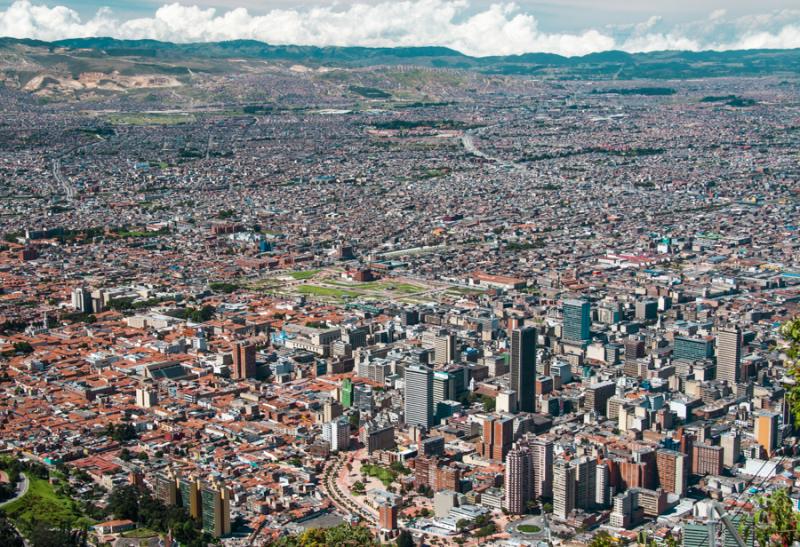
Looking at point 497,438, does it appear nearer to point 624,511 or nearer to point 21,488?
point 624,511

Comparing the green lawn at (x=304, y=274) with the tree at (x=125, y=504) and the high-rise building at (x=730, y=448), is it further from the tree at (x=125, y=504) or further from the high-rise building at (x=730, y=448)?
the high-rise building at (x=730, y=448)

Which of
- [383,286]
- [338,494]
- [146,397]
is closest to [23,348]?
[146,397]

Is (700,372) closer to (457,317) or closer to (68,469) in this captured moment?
(457,317)

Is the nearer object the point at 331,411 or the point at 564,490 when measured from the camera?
the point at 564,490

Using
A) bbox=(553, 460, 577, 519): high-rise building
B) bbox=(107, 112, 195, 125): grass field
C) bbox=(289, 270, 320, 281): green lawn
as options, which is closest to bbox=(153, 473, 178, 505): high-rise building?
bbox=(553, 460, 577, 519): high-rise building

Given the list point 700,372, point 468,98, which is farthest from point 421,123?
point 700,372

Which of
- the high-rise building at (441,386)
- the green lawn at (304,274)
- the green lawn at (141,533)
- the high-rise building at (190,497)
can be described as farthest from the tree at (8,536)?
the green lawn at (304,274)

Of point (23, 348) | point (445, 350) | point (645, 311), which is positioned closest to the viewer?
point (445, 350)

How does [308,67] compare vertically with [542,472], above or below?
above

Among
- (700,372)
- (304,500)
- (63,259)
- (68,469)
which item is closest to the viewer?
(304,500)
